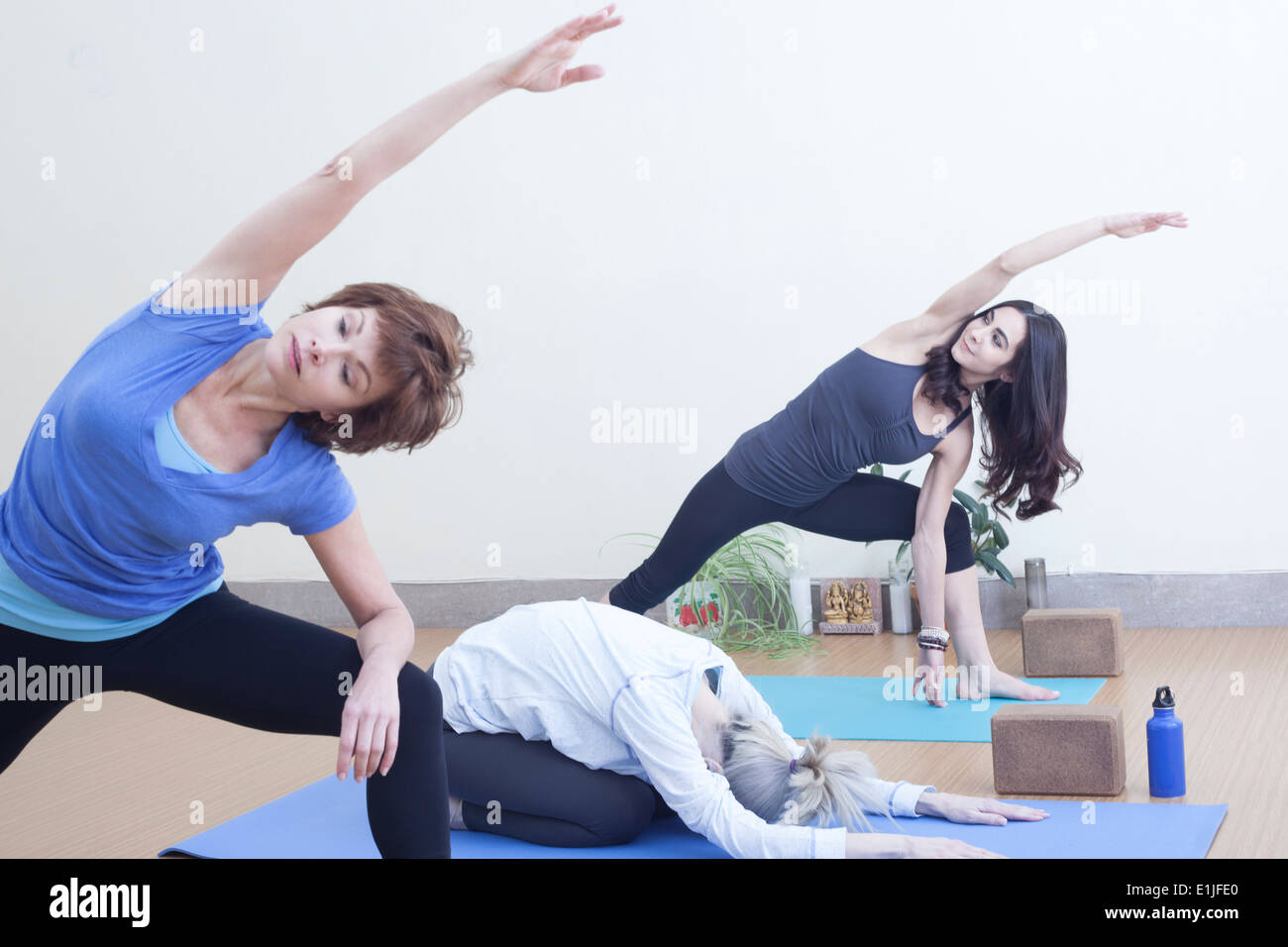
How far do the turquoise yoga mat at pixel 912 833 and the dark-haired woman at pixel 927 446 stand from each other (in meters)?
1.02

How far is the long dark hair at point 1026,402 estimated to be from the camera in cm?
329

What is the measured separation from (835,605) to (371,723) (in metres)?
3.59

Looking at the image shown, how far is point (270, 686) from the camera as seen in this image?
1.65 metres

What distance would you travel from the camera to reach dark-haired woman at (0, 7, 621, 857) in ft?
5.04

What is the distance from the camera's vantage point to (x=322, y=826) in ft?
8.56

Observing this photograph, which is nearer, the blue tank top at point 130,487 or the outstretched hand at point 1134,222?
the blue tank top at point 130,487

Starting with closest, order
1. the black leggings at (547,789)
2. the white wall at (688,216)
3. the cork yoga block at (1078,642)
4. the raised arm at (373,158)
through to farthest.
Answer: the raised arm at (373,158) < the black leggings at (547,789) < the cork yoga block at (1078,642) < the white wall at (688,216)

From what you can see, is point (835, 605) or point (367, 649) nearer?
point (367, 649)

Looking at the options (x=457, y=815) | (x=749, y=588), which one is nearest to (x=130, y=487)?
(x=457, y=815)

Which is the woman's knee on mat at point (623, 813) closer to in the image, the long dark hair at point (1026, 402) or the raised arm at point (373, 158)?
the raised arm at point (373, 158)

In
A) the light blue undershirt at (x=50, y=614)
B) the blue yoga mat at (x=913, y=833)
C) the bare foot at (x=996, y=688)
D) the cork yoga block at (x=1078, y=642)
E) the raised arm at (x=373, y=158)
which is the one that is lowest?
the blue yoga mat at (x=913, y=833)

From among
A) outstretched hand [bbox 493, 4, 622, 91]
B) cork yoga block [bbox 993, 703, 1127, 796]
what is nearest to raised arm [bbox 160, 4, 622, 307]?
outstretched hand [bbox 493, 4, 622, 91]

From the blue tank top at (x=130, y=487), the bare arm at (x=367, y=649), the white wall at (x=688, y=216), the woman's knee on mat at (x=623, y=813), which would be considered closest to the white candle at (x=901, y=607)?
the white wall at (x=688, y=216)

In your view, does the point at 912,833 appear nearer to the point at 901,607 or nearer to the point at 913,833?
the point at 913,833
